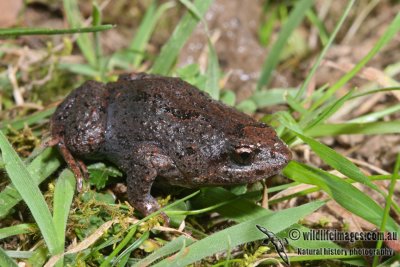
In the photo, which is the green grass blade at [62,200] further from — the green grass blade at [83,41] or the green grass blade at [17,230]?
the green grass blade at [83,41]

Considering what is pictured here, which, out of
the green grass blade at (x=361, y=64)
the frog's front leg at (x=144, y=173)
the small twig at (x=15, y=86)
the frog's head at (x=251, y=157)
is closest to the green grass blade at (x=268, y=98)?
the green grass blade at (x=361, y=64)

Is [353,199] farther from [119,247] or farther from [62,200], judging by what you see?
[62,200]

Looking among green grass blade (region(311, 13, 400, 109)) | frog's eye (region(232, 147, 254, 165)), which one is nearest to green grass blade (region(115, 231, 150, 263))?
frog's eye (region(232, 147, 254, 165))

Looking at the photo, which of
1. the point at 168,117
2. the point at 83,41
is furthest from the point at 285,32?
the point at 83,41

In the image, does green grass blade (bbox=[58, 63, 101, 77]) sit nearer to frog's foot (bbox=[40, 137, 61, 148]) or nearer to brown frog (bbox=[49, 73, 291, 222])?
brown frog (bbox=[49, 73, 291, 222])

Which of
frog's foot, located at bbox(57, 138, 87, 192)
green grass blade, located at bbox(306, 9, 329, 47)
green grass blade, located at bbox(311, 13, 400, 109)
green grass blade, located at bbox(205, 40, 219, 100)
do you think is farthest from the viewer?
green grass blade, located at bbox(306, 9, 329, 47)

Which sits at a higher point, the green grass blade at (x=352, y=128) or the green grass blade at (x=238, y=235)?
the green grass blade at (x=352, y=128)

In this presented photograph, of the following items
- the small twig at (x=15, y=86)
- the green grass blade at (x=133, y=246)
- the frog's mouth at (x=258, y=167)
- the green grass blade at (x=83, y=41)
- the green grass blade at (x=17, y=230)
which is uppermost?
the green grass blade at (x=83, y=41)
